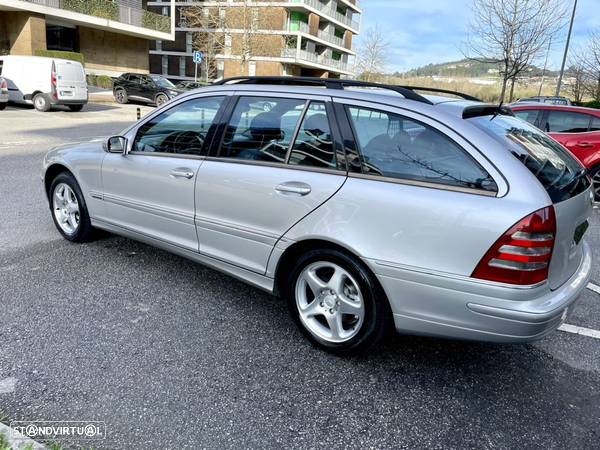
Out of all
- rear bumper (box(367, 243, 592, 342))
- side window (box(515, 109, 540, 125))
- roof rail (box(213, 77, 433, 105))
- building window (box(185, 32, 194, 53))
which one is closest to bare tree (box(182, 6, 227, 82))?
building window (box(185, 32, 194, 53))

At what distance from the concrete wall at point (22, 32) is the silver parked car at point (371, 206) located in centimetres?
2780

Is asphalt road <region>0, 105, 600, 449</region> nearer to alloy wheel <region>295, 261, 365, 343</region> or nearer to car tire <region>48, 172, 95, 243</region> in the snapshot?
alloy wheel <region>295, 261, 365, 343</region>

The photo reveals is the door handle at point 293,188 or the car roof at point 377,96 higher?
the car roof at point 377,96

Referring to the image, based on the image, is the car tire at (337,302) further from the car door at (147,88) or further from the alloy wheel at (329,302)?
the car door at (147,88)

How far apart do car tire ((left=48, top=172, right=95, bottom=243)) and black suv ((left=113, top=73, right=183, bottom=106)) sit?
21.6m

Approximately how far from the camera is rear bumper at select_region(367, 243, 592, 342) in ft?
7.87

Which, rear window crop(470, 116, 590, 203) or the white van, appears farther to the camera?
the white van

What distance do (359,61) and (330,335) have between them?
6223cm

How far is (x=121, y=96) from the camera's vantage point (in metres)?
26.1

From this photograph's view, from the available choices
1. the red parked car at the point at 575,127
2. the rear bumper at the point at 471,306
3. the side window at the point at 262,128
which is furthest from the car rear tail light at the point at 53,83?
the rear bumper at the point at 471,306

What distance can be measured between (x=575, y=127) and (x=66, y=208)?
813 cm

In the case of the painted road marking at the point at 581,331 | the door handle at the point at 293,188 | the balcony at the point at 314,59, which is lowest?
the painted road marking at the point at 581,331

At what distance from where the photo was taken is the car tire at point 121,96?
85.4 feet

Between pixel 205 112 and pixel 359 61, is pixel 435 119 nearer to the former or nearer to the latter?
pixel 205 112
